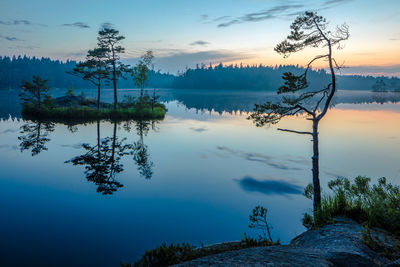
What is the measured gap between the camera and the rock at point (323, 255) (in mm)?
6088

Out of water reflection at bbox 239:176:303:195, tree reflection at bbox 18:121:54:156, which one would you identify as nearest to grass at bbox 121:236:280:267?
water reflection at bbox 239:176:303:195

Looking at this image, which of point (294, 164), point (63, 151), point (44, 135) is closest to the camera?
point (294, 164)

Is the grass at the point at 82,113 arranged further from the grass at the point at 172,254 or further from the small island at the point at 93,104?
the grass at the point at 172,254

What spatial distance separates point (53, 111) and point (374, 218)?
1954 inches

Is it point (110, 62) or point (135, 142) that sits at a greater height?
point (110, 62)

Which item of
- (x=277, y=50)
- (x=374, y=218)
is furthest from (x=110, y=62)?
(x=374, y=218)

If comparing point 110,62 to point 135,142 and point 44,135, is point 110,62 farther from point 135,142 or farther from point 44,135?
point 135,142

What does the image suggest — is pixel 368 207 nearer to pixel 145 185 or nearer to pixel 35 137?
pixel 145 185

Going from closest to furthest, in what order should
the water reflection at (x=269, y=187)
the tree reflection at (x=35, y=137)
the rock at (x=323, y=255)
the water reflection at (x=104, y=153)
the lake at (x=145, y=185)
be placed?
the rock at (x=323, y=255) < the lake at (x=145, y=185) < the water reflection at (x=269, y=187) < the water reflection at (x=104, y=153) < the tree reflection at (x=35, y=137)

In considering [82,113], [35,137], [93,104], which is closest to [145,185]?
[35,137]

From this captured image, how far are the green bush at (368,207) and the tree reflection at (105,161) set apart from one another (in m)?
12.0

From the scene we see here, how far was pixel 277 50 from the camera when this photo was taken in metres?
12.5

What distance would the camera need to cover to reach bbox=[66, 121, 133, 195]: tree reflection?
55.6ft

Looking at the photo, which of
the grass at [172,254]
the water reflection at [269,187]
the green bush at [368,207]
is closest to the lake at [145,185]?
the water reflection at [269,187]
